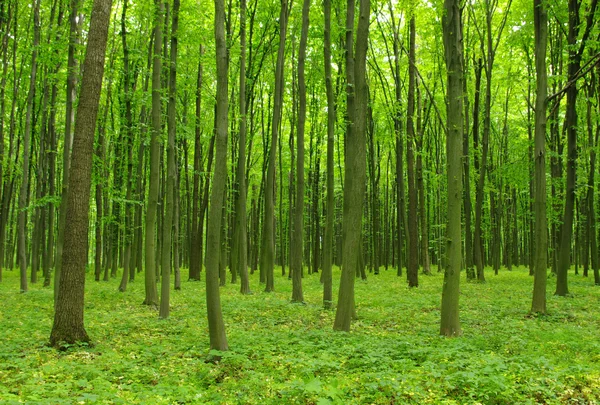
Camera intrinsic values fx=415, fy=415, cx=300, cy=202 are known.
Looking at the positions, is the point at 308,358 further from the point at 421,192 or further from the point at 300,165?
the point at 421,192

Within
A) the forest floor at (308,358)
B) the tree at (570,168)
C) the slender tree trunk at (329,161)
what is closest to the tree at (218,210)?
the forest floor at (308,358)

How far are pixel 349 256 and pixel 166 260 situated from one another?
17.3 ft

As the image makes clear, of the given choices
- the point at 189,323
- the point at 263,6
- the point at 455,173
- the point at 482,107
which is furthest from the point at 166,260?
the point at 482,107

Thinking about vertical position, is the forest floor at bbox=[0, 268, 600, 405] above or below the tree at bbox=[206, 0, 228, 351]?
below

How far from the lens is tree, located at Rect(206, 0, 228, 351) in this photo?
7.08 meters

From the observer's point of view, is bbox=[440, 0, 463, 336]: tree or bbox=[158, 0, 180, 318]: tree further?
bbox=[158, 0, 180, 318]: tree

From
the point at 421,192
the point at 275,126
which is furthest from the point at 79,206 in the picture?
the point at 421,192

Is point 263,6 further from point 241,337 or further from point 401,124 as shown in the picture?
point 241,337

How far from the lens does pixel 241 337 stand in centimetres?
857

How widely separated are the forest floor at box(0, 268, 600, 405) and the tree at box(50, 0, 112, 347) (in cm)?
51

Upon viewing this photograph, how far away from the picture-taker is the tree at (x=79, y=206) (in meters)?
7.77

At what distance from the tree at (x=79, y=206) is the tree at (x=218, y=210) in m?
2.61

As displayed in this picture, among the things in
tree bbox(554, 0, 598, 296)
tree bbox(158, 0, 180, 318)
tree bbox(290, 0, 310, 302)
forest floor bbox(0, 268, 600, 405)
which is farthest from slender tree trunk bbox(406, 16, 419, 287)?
tree bbox(158, 0, 180, 318)

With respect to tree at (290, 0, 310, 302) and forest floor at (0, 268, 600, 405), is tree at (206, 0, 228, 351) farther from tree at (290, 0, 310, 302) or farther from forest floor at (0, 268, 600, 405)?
tree at (290, 0, 310, 302)
